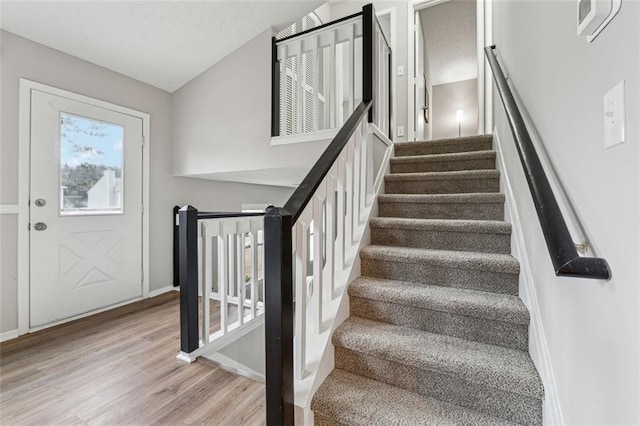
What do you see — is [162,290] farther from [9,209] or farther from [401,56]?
[401,56]

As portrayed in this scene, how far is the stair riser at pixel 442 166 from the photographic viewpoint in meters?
2.35

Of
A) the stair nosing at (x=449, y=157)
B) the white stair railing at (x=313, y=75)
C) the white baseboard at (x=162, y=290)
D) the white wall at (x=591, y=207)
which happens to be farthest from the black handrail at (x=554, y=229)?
the white baseboard at (x=162, y=290)

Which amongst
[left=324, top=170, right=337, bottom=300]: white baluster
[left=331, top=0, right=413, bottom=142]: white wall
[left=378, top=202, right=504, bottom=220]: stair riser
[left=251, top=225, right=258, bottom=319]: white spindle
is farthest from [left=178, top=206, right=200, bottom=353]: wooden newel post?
[left=331, top=0, right=413, bottom=142]: white wall

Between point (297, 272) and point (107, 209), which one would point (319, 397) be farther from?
point (107, 209)

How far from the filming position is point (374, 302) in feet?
5.15

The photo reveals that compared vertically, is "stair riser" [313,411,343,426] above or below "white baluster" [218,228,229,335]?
below

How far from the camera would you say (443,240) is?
1.82m

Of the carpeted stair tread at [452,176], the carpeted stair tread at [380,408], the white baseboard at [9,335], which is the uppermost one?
the carpeted stair tread at [452,176]

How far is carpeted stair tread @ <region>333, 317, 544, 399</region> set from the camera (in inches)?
43.9

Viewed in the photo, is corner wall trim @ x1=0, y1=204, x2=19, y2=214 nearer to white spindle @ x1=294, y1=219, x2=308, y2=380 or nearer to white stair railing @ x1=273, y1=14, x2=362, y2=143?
white stair railing @ x1=273, y1=14, x2=362, y2=143

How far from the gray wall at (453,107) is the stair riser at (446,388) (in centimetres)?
523

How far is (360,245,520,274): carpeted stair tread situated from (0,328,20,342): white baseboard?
278cm

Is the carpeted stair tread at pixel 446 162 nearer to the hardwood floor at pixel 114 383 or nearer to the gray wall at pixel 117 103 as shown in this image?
the hardwood floor at pixel 114 383

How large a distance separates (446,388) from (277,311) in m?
0.78
